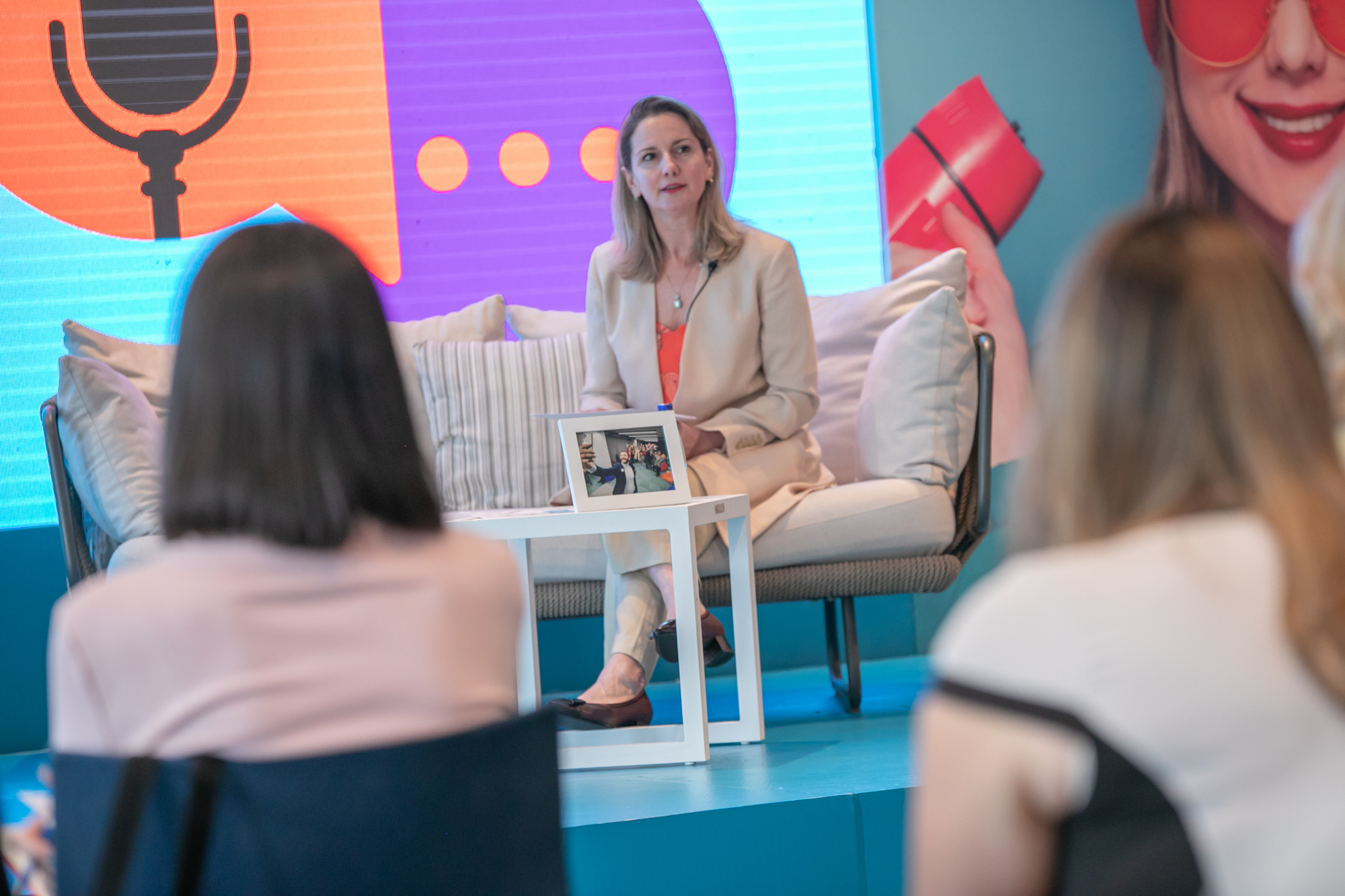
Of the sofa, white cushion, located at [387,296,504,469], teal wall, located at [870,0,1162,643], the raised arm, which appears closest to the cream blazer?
the raised arm

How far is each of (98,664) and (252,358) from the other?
8.9 inches

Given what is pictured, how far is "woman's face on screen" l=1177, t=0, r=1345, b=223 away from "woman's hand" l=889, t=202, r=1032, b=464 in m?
0.91

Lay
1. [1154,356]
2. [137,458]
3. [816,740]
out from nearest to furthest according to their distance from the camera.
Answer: [1154,356]
[816,740]
[137,458]

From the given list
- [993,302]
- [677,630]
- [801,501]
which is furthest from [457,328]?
[993,302]

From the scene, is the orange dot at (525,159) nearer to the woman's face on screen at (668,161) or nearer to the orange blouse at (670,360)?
the woman's face on screen at (668,161)

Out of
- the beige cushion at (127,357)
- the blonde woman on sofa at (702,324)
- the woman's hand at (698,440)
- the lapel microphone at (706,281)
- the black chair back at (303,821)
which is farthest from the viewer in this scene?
the beige cushion at (127,357)

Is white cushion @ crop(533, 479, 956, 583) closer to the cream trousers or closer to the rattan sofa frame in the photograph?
the rattan sofa frame

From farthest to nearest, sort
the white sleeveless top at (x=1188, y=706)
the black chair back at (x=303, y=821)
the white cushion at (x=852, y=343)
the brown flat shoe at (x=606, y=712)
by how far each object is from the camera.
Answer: the white cushion at (x=852, y=343) < the brown flat shoe at (x=606, y=712) < the black chair back at (x=303, y=821) < the white sleeveless top at (x=1188, y=706)

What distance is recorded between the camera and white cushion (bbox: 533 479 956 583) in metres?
2.78

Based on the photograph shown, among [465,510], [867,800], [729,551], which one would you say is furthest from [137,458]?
[867,800]

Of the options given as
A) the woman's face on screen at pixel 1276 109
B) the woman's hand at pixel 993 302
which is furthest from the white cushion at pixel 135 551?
the woman's face on screen at pixel 1276 109

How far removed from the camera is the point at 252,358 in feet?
2.77

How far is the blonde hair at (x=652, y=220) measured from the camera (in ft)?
9.55

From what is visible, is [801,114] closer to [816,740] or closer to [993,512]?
[993,512]
